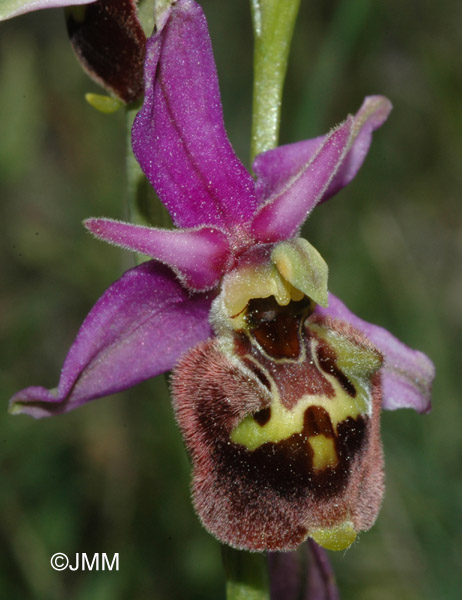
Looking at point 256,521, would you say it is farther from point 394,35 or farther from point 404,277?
point 394,35

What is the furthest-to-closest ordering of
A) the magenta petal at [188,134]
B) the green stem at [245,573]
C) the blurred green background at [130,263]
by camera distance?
the blurred green background at [130,263] → the green stem at [245,573] → the magenta petal at [188,134]

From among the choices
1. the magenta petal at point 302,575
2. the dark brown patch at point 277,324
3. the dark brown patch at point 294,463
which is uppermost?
the dark brown patch at point 277,324

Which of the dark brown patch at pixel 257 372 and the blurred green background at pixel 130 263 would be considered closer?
the dark brown patch at pixel 257 372

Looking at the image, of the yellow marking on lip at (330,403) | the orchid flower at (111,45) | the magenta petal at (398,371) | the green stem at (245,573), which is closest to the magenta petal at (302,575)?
the green stem at (245,573)

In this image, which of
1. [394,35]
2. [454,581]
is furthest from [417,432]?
[394,35]

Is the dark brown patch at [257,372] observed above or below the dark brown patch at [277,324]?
below

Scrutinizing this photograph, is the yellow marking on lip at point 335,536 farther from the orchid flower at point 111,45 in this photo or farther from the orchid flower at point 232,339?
the orchid flower at point 111,45

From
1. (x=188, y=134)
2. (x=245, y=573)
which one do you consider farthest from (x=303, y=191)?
(x=245, y=573)

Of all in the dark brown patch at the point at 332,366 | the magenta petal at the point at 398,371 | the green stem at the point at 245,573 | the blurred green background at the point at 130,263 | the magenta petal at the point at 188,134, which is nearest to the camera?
the magenta petal at the point at 188,134

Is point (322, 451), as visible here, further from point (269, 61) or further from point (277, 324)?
point (269, 61)
